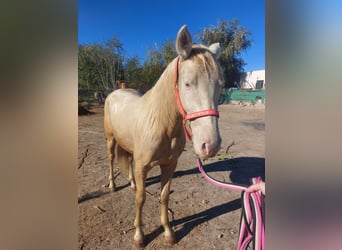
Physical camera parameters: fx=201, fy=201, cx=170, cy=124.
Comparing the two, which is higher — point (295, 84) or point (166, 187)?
point (295, 84)

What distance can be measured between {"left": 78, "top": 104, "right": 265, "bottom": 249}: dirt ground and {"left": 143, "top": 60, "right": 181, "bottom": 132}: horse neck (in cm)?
98

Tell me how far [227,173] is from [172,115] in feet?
7.21

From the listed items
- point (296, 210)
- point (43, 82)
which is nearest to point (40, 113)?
point (43, 82)

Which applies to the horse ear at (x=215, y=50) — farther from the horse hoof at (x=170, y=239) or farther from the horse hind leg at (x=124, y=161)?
the horse hind leg at (x=124, y=161)

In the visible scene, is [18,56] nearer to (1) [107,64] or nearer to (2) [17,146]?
(2) [17,146]

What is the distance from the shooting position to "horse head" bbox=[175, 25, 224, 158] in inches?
35.5

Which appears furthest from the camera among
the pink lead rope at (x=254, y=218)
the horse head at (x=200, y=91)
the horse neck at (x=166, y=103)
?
the horse neck at (x=166, y=103)

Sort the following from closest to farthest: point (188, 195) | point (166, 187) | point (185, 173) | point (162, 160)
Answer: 1. point (162, 160)
2. point (166, 187)
3. point (188, 195)
4. point (185, 173)

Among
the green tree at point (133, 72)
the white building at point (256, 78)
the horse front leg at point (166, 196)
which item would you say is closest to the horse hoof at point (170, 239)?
the horse front leg at point (166, 196)

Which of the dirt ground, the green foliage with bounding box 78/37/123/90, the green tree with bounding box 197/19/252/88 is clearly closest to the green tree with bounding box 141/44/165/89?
the green foliage with bounding box 78/37/123/90

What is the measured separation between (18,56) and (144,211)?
194 cm

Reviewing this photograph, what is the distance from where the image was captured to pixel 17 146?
1.87 ft

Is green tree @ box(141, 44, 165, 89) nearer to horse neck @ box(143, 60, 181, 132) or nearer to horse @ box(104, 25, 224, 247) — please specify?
horse @ box(104, 25, 224, 247)

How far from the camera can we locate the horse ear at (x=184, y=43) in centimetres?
93
